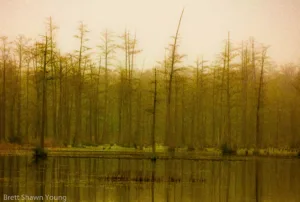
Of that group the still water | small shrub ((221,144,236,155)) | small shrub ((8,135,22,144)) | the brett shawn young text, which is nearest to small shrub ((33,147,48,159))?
the still water

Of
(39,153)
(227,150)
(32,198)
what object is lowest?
(227,150)

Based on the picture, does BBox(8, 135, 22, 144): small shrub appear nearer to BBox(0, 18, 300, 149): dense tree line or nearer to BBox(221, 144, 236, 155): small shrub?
BBox(0, 18, 300, 149): dense tree line

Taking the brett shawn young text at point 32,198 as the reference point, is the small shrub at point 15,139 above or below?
above

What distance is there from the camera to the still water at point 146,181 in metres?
17.4

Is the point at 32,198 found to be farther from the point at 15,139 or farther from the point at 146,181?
the point at 15,139

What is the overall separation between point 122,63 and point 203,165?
64.0ft

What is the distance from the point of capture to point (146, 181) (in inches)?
852

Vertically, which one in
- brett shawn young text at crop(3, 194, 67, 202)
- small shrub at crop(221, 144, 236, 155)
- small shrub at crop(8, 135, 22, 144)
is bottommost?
small shrub at crop(221, 144, 236, 155)

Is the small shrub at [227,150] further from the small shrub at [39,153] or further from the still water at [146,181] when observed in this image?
the small shrub at [39,153]

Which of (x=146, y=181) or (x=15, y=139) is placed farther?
(x=15, y=139)

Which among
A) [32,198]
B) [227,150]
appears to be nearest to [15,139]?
[227,150]

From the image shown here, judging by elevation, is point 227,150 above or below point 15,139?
below

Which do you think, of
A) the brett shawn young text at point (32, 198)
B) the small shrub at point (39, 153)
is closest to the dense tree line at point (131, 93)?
the small shrub at point (39, 153)

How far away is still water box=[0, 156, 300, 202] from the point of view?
1738 cm
